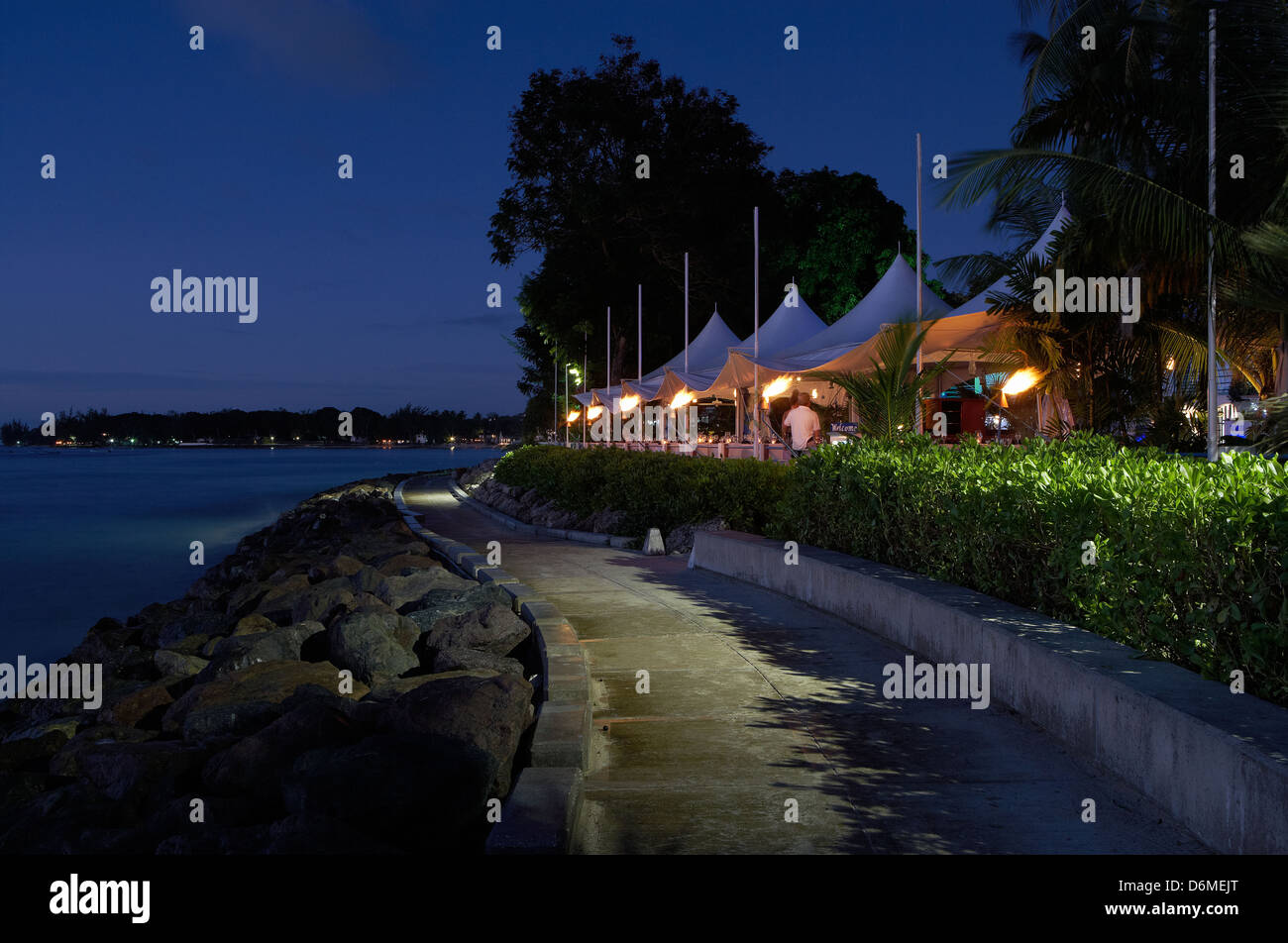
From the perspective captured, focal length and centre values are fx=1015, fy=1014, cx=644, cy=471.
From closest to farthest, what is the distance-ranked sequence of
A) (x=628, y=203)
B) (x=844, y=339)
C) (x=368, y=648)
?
1. (x=368, y=648)
2. (x=844, y=339)
3. (x=628, y=203)

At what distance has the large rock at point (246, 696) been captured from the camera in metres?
6.76

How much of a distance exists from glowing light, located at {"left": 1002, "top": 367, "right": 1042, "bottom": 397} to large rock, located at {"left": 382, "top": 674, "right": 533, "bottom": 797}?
1321 centimetres

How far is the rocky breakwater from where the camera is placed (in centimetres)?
459

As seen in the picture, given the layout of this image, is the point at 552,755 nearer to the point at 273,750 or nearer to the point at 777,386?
the point at 273,750

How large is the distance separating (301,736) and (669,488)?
10.8 m

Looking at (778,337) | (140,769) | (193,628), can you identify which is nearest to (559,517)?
(193,628)

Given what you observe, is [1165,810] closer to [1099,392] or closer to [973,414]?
[1099,392]

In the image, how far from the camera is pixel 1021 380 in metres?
16.9

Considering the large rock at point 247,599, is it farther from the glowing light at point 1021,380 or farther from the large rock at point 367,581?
the glowing light at point 1021,380

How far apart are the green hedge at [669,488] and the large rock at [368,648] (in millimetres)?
6769

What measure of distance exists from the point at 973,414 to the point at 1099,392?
1440 cm

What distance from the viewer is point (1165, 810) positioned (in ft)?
14.5

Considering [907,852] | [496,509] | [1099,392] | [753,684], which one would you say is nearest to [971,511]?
[753,684]

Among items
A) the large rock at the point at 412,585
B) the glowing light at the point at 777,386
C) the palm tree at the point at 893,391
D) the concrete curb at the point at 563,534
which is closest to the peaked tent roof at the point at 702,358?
the glowing light at the point at 777,386
